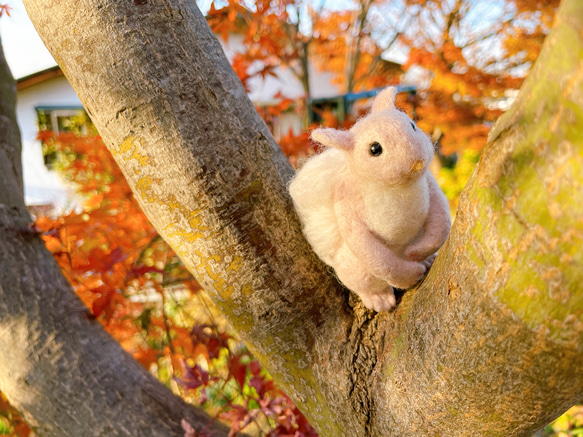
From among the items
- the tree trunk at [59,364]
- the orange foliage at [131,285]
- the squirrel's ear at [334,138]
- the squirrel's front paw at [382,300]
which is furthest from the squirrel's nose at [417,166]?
the tree trunk at [59,364]

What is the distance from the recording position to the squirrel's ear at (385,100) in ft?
2.68

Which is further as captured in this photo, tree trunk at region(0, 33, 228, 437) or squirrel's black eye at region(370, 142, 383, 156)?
tree trunk at region(0, 33, 228, 437)

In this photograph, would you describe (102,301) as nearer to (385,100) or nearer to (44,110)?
(385,100)

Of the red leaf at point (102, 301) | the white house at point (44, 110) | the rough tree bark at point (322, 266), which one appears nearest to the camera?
the rough tree bark at point (322, 266)

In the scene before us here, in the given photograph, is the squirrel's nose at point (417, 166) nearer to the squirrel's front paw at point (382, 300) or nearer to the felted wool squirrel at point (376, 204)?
the felted wool squirrel at point (376, 204)

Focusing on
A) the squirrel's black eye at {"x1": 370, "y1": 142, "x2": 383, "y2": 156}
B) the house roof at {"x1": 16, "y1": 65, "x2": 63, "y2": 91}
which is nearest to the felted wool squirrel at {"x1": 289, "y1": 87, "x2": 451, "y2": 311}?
the squirrel's black eye at {"x1": 370, "y1": 142, "x2": 383, "y2": 156}

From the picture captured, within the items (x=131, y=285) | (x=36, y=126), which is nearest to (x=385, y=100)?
(x=131, y=285)

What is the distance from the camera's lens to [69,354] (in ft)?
3.88

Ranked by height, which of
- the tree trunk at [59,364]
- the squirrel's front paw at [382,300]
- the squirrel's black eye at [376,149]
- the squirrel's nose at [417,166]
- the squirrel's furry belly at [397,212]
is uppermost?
the squirrel's black eye at [376,149]

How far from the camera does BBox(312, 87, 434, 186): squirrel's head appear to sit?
0.71 m

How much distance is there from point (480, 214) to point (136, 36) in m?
0.78

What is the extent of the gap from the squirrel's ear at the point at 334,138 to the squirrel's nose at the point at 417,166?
0.13 meters

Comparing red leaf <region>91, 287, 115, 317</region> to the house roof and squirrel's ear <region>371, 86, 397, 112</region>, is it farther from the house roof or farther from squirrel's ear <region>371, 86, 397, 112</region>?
the house roof

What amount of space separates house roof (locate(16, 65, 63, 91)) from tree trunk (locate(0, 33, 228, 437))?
313 inches
